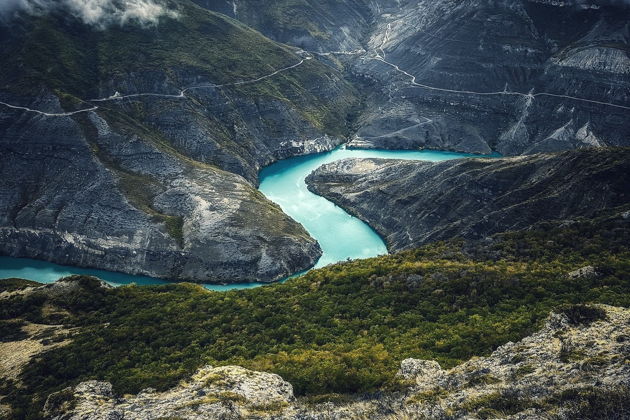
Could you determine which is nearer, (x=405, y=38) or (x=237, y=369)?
(x=237, y=369)

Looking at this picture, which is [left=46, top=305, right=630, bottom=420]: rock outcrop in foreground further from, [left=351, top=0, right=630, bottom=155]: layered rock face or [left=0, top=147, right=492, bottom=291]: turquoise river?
[left=351, top=0, right=630, bottom=155]: layered rock face

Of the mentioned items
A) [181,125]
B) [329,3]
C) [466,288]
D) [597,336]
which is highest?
[329,3]

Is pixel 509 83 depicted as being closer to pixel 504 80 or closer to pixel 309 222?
pixel 504 80

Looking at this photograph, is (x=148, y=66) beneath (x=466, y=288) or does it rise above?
above

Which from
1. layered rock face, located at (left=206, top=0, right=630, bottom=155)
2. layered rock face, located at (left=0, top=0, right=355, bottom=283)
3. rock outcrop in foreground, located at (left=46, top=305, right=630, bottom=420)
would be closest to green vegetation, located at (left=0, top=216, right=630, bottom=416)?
rock outcrop in foreground, located at (left=46, top=305, right=630, bottom=420)

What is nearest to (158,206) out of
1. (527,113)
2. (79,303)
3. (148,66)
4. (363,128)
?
(79,303)

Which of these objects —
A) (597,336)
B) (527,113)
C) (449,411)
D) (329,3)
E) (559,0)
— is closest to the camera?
(449,411)

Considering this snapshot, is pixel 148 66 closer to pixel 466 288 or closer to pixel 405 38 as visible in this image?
pixel 405 38
